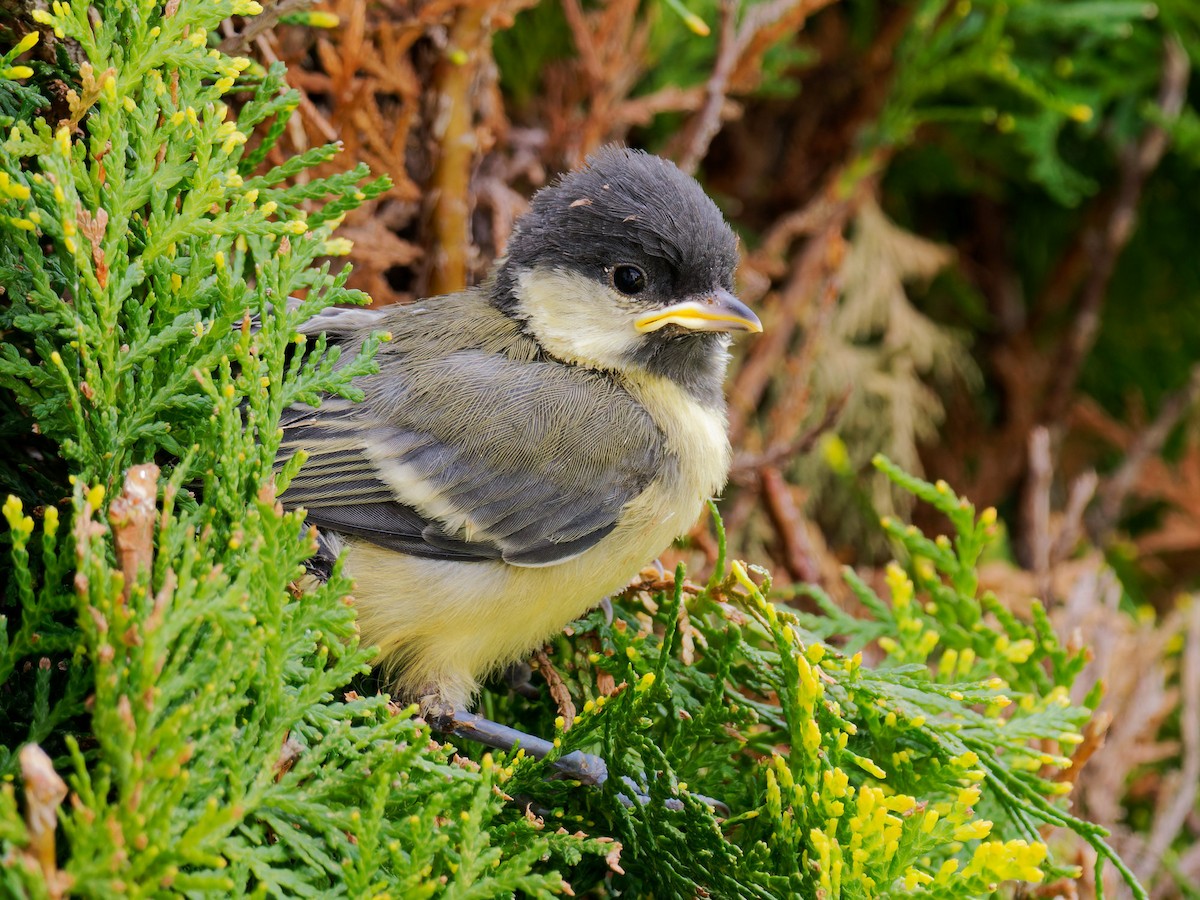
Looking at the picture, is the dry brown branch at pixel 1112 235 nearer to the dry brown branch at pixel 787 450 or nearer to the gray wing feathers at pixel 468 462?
the dry brown branch at pixel 787 450

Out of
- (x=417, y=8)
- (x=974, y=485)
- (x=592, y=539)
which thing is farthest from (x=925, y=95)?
(x=592, y=539)

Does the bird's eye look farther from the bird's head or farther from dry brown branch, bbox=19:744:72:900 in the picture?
dry brown branch, bbox=19:744:72:900

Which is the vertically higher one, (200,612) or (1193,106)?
(1193,106)

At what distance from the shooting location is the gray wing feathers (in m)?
1.95

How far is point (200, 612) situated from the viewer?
1229 millimetres

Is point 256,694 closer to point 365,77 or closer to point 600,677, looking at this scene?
point 600,677

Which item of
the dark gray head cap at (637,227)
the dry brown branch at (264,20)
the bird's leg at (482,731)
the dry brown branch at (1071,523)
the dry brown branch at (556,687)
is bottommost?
the bird's leg at (482,731)

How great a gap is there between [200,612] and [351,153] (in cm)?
144

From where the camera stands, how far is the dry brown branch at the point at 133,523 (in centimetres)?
124

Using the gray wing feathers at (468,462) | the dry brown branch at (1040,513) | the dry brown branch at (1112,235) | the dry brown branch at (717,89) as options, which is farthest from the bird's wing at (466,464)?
the dry brown branch at (1112,235)

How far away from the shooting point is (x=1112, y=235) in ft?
12.8

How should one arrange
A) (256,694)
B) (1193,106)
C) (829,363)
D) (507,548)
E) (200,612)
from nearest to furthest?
(200,612) < (256,694) < (507,548) < (829,363) < (1193,106)

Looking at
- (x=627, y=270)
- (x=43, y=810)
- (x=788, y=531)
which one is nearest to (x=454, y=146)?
(x=627, y=270)

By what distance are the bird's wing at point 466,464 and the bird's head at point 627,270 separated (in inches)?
7.6
